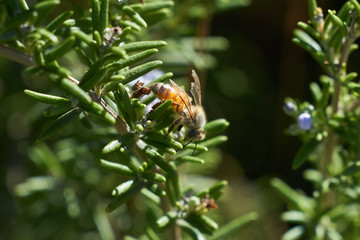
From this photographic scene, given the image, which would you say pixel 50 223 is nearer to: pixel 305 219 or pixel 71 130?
pixel 71 130

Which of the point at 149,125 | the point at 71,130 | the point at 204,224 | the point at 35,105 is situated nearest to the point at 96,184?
the point at 71,130

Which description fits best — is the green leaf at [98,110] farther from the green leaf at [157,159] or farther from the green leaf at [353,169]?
the green leaf at [353,169]

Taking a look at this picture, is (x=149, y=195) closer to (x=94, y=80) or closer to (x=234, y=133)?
(x=94, y=80)

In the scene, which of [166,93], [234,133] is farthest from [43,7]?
[234,133]

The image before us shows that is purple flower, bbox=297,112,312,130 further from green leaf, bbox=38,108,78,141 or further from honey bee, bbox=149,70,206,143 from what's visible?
green leaf, bbox=38,108,78,141

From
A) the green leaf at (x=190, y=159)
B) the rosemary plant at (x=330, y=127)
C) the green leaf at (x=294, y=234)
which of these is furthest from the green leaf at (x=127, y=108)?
the green leaf at (x=294, y=234)

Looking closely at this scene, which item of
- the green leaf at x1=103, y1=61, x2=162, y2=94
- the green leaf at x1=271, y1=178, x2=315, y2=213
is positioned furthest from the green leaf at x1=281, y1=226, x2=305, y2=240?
Answer: the green leaf at x1=103, y1=61, x2=162, y2=94
